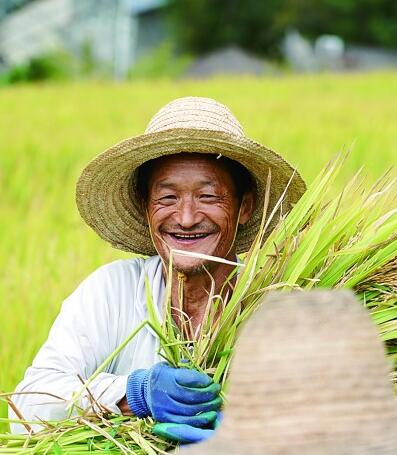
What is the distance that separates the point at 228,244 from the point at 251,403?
1069 millimetres

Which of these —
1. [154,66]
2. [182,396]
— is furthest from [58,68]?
[182,396]

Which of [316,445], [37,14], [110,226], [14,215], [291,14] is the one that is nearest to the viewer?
[316,445]

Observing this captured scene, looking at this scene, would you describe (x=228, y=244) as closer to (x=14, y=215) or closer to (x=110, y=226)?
(x=110, y=226)

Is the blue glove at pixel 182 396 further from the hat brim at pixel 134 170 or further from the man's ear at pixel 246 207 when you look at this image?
the man's ear at pixel 246 207

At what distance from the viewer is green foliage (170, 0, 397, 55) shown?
113 feet

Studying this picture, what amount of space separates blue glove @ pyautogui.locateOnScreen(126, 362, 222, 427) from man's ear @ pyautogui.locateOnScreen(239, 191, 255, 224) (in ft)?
2.10

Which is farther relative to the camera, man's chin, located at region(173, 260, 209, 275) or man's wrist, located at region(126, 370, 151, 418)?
man's chin, located at region(173, 260, 209, 275)

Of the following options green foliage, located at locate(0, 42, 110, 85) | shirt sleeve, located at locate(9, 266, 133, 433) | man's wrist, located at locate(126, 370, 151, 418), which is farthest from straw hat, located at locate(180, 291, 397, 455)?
green foliage, located at locate(0, 42, 110, 85)

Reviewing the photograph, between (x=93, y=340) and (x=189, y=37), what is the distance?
32.8 m

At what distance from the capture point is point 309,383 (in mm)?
1287

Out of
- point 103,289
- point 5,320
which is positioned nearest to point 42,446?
point 103,289

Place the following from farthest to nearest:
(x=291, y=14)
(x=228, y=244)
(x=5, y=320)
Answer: (x=291, y=14) → (x=5, y=320) → (x=228, y=244)

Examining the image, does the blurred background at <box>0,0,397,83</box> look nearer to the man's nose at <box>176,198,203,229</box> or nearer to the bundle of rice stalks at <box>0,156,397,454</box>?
the man's nose at <box>176,198,203,229</box>

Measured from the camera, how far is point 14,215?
566 cm
